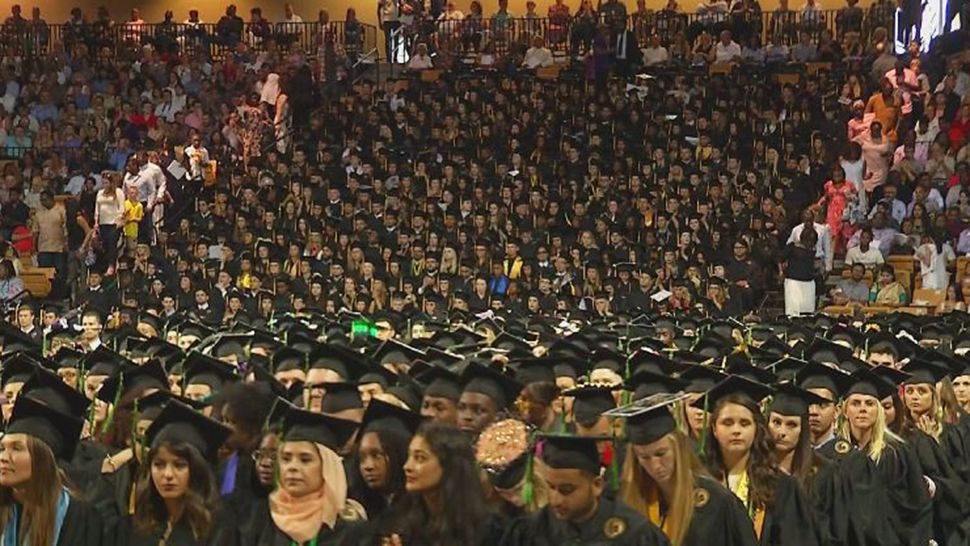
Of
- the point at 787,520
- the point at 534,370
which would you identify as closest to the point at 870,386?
the point at 534,370

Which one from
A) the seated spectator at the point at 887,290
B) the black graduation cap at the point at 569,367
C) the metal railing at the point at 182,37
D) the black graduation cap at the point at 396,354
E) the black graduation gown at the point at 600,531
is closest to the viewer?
the black graduation gown at the point at 600,531

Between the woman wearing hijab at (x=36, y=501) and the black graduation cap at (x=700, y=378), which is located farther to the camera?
the black graduation cap at (x=700, y=378)

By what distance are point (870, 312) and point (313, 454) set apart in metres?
16.4

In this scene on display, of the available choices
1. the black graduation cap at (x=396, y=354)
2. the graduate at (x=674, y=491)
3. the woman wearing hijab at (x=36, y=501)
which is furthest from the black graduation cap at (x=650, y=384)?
the woman wearing hijab at (x=36, y=501)

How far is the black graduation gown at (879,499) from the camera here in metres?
8.76

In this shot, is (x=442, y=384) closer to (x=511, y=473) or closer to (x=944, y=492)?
(x=511, y=473)

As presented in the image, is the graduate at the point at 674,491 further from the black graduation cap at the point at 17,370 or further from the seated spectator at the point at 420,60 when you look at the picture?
the seated spectator at the point at 420,60

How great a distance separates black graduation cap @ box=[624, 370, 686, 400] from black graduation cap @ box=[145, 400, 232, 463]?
8.46 ft

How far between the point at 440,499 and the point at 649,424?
109 cm

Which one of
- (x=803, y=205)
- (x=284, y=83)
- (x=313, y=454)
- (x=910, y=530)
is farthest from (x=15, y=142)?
(x=313, y=454)

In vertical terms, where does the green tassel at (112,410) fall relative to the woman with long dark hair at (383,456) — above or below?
below

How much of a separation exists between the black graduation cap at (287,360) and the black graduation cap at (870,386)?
10.5ft

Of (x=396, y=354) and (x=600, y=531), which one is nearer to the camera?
(x=600, y=531)

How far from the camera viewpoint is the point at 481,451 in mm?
7934
